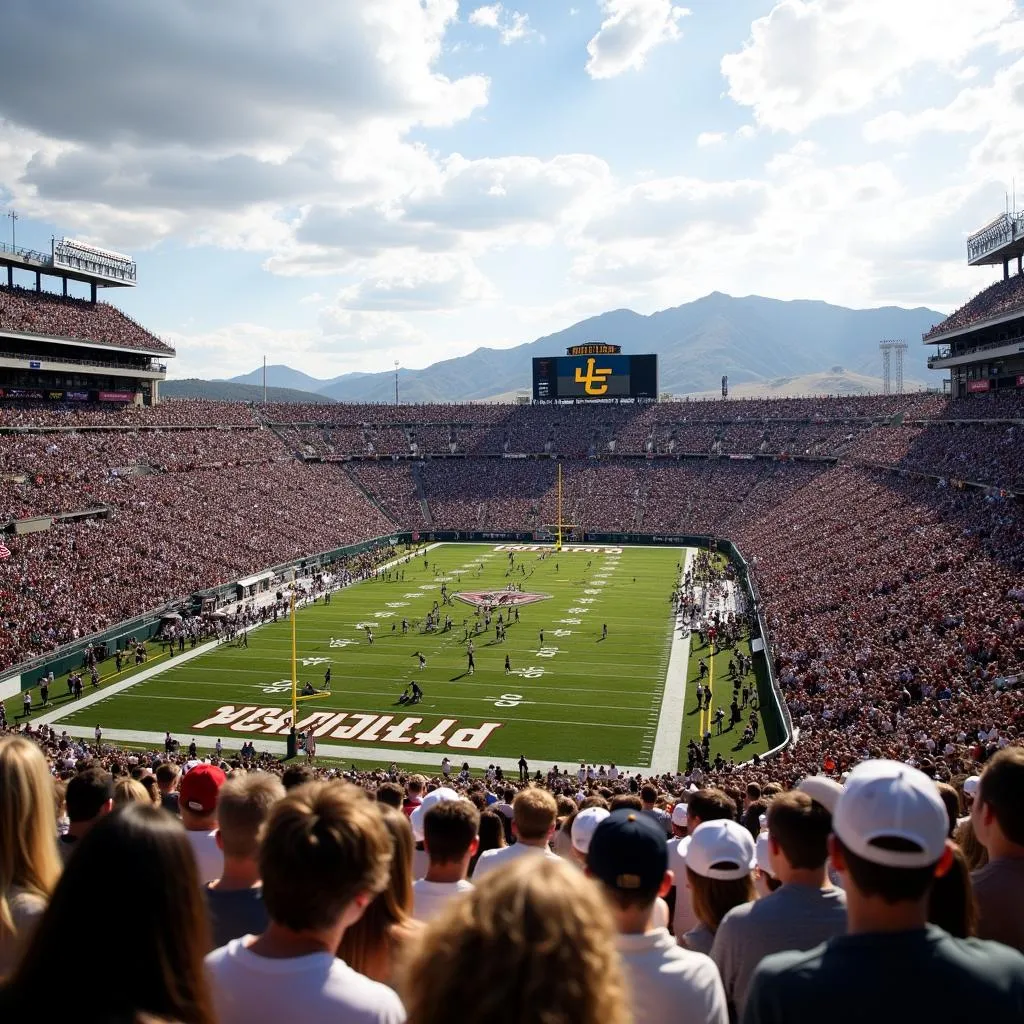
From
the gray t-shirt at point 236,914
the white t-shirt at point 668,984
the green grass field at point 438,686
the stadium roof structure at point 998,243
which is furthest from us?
the stadium roof structure at point 998,243

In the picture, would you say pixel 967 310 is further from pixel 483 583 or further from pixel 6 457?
pixel 6 457

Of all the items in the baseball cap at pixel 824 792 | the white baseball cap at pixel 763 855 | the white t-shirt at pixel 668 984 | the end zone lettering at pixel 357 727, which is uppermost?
the baseball cap at pixel 824 792

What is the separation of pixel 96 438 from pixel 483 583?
78.5 feet

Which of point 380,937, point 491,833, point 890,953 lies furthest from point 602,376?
point 890,953

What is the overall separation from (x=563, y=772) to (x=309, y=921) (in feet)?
66.7

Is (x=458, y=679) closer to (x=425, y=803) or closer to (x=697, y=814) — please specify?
(x=697, y=814)

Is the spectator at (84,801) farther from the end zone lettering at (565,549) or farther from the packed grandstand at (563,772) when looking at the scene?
the end zone lettering at (565,549)

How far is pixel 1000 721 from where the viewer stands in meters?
16.4

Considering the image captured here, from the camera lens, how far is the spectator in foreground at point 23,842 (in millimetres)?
3324

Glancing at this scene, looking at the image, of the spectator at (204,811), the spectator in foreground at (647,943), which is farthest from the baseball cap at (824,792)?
the spectator at (204,811)

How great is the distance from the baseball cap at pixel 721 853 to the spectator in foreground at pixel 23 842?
2.82 m

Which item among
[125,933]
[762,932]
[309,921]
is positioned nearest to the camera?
[125,933]

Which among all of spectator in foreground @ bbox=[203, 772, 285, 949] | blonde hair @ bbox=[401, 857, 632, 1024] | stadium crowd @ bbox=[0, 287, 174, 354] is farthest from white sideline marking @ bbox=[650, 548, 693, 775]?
stadium crowd @ bbox=[0, 287, 174, 354]

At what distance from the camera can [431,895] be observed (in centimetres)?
474
